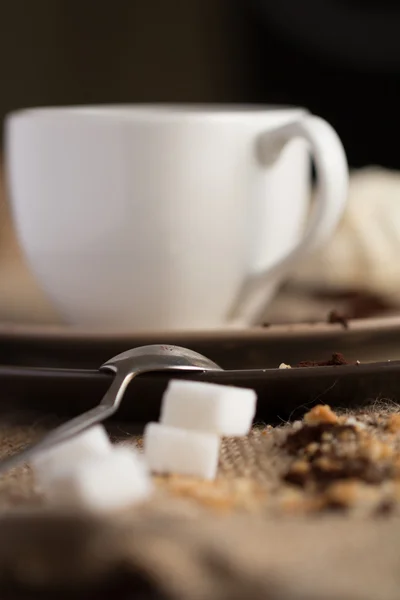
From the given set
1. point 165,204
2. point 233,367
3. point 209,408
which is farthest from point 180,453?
point 165,204

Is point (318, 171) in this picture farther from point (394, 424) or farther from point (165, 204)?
point (394, 424)

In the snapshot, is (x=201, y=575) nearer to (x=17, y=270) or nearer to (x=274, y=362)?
(x=274, y=362)

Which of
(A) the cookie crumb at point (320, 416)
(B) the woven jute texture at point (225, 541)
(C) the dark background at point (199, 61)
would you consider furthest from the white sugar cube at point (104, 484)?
(C) the dark background at point (199, 61)

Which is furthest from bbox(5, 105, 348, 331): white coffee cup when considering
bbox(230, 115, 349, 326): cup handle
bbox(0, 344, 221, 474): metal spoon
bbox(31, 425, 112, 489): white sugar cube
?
bbox(31, 425, 112, 489): white sugar cube

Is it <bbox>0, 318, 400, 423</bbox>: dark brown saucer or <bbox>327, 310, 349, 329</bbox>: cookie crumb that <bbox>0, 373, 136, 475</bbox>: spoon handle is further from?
<bbox>327, 310, 349, 329</bbox>: cookie crumb

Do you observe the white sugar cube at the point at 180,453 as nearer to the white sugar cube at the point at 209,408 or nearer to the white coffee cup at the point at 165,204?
the white sugar cube at the point at 209,408
